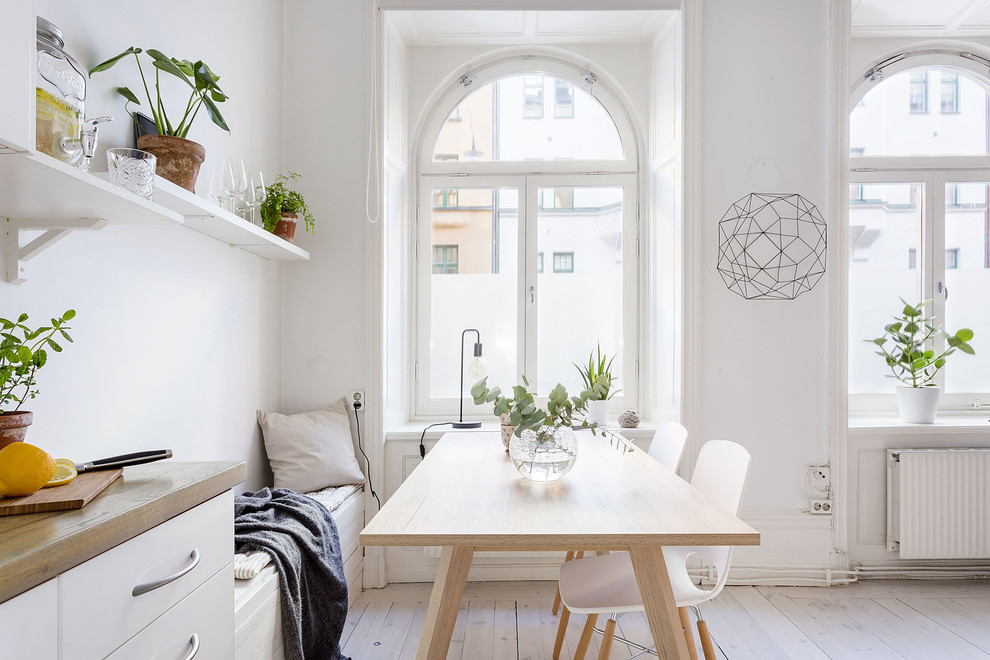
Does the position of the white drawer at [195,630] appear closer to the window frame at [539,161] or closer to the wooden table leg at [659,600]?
the wooden table leg at [659,600]

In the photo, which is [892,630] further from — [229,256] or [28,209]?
[28,209]

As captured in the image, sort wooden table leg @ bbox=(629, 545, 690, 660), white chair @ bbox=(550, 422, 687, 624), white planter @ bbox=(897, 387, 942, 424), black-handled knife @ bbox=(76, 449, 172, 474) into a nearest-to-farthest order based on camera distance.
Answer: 1. black-handled knife @ bbox=(76, 449, 172, 474)
2. wooden table leg @ bbox=(629, 545, 690, 660)
3. white chair @ bbox=(550, 422, 687, 624)
4. white planter @ bbox=(897, 387, 942, 424)

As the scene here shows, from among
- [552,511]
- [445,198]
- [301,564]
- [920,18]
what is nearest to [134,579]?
[552,511]

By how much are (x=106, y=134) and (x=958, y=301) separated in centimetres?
391

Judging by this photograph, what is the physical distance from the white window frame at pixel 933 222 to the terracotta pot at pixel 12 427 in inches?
137

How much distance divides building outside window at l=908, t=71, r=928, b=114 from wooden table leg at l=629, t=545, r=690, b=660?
3158mm

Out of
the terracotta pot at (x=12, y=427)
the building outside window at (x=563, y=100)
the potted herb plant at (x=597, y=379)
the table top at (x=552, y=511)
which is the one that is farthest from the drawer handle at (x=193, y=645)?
the building outside window at (x=563, y=100)

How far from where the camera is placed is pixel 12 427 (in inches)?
43.6

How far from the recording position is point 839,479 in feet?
9.47

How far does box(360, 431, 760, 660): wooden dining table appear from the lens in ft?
4.30

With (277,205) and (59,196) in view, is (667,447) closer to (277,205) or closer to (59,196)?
(277,205)

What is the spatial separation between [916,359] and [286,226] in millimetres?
3018

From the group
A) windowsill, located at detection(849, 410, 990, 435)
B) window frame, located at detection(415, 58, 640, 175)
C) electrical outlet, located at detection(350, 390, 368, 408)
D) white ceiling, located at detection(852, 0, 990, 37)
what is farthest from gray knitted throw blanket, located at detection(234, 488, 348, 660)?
white ceiling, located at detection(852, 0, 990, 37)

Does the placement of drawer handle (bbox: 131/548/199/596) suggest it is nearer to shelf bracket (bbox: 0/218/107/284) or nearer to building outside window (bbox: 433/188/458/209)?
shelf bracket (bbox: 0/218/107/284)
